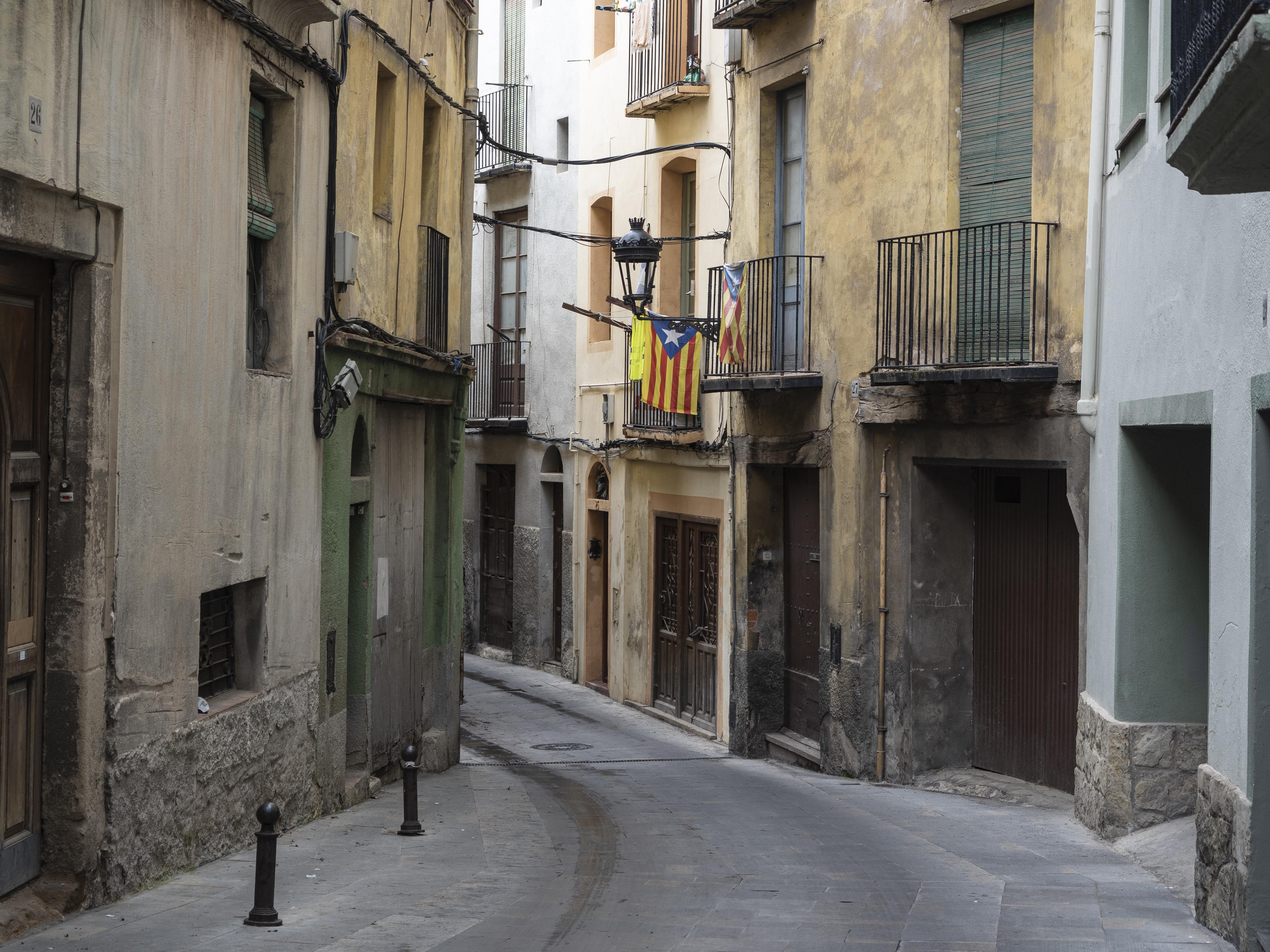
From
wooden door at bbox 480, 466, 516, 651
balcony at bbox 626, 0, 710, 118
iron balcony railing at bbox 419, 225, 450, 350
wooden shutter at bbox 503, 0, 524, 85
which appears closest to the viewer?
iron balcony railing at bbox 419, 225, 450, 350

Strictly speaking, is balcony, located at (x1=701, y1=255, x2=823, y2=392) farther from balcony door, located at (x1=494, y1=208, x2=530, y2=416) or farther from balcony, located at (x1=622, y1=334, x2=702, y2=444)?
balcony door, located at (x1=494, y1=208, x2=530, y2=416)

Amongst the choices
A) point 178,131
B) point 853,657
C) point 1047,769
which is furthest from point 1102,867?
point 178,131

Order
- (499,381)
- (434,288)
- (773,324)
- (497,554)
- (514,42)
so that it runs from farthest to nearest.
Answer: (497,554)
(514,42)
(499,381)
(773,324)
(434,288)

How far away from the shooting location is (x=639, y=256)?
55.9 feet

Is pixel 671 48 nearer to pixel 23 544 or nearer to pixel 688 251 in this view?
pixel 688 251

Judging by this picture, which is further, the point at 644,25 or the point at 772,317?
the point at 644,25

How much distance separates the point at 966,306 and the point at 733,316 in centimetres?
327

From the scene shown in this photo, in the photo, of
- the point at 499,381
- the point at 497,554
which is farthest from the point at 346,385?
the point at 497,554

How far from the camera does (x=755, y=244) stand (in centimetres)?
1709

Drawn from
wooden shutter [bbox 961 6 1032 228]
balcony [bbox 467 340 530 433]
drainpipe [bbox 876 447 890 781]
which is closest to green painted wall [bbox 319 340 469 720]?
drainpipe [bbox 876 447 890 781]

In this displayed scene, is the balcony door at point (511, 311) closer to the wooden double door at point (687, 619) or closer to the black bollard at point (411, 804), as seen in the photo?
the wooden double door at point (687, 619)

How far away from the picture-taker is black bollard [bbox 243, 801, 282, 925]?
741 cm

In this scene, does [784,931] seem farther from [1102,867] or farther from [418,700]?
[418,700]

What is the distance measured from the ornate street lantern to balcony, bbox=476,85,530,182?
7531 millimetres
